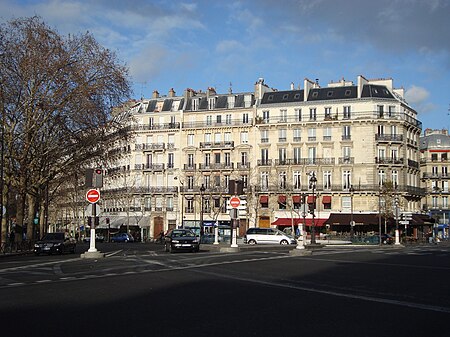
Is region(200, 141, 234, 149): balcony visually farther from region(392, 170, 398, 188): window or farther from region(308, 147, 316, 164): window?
region(392, 170, 398, 188): window

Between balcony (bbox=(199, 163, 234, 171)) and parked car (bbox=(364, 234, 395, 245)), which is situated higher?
balcony (bbox=(199, 163, 234, 171))

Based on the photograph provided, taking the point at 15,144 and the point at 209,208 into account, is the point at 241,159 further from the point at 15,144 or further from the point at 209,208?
the point at 15,144

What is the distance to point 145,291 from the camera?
548 inches

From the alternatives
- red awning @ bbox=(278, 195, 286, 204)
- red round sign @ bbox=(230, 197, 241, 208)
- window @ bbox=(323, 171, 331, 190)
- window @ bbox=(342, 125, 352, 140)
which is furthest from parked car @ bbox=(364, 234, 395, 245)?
red round sign @ bbox=(230, 197, 241, 208)

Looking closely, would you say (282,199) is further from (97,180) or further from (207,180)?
(97,180)

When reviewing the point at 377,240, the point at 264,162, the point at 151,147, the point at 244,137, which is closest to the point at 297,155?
the point at 264,162

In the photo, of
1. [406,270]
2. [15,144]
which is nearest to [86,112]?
[15,144]

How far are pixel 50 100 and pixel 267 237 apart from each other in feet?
75.0

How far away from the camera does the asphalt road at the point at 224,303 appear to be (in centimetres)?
925

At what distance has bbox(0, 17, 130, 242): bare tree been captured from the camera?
39469mm

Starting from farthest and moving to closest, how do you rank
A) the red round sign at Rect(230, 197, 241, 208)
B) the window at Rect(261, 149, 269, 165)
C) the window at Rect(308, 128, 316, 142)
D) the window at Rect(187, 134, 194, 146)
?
the window at Rect(187, 134, 194, 146)
the window at Rect(261, 149, 269, 165)
the window at Rect(308, 128, 316, 142)
the red round sign at Rect(230, 197, 241, 208)

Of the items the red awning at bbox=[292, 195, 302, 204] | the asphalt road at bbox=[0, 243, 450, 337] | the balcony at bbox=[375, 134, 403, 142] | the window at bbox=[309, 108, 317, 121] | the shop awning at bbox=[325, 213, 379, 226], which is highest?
the window at bbox=[309, 108, 317, 121]

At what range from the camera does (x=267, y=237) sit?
5362cm

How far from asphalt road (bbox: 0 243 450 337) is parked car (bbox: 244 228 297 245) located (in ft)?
108
